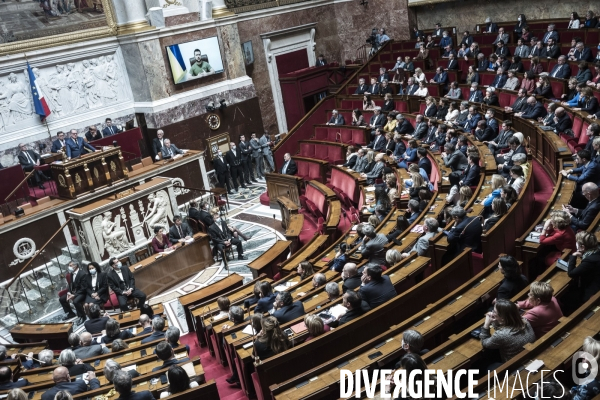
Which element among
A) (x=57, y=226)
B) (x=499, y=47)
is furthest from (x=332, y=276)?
(x=499, y=47)

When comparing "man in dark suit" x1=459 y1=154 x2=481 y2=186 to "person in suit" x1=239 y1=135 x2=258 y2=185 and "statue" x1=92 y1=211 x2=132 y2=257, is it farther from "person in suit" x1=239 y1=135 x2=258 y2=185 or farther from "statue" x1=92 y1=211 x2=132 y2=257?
"person in suit" x1=239 y1=135 x2=258 y2=185

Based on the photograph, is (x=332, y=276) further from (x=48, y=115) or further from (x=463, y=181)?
(x=48, y=115)

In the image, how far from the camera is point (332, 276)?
21.1 ft

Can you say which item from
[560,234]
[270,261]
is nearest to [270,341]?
[560,234]

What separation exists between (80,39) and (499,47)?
28.6ft

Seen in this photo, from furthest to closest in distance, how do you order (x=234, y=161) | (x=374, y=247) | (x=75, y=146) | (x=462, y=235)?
(x=234, y=161) < (x=75, y=146) < (x=374, y=247) < (x=462, y=235)

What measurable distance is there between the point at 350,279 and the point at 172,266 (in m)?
4.41

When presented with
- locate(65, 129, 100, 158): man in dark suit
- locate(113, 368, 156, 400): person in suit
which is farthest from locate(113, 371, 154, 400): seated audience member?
locate(65, 129, 100, 158): man in dark suit

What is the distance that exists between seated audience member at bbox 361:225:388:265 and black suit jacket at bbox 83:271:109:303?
12.7ft

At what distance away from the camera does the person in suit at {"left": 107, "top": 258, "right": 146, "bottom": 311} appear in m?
8.09

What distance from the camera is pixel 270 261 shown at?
26.7 feet

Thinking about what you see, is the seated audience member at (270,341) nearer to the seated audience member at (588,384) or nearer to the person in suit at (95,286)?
the seated audience member at (588,384)

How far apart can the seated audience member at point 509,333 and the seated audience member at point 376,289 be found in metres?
1.24

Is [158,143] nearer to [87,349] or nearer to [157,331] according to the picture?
[157,331]
